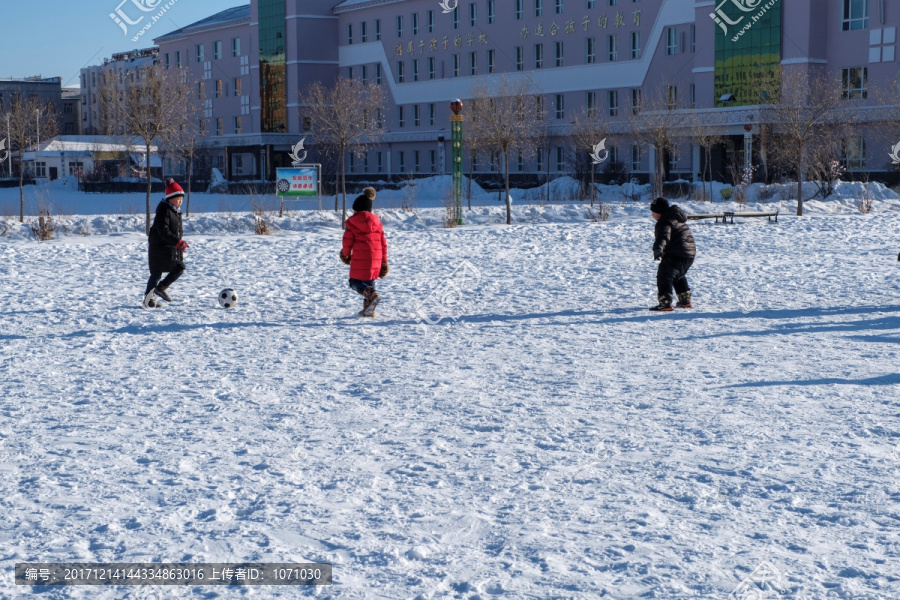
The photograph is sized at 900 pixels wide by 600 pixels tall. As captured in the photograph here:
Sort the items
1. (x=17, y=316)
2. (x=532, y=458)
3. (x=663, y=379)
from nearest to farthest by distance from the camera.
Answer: (x=532, y=458)
(x=663, y=379)
(x=17, y=316)

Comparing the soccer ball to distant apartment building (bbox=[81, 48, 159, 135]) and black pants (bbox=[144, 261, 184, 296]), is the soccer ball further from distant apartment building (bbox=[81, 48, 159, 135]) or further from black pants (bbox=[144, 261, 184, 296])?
distant apartment building (bbox=[81, 48, 159, 135])

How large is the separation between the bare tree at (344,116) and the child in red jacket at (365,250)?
14870 millimetres

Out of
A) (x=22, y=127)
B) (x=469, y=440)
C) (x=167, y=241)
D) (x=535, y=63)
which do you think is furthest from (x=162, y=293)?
(x=535, y=63)

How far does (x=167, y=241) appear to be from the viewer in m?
11.7

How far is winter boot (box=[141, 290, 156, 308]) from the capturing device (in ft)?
39.0

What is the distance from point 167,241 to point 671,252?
5569mm

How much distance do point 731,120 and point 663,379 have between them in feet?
131

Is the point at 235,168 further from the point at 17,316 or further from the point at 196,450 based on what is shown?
the point at 196,450

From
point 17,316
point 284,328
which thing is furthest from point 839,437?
point 17,316

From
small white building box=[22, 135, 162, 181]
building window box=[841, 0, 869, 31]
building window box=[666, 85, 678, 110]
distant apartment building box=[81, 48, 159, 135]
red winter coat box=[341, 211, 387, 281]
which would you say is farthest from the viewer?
distant apartment building box=[81, 48, 159, 135]

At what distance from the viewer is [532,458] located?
5703 millimetres

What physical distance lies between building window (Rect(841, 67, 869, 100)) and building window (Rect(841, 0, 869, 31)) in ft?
5.98

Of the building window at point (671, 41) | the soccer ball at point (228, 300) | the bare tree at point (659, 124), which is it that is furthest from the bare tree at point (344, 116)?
the building window at point (671, 41)

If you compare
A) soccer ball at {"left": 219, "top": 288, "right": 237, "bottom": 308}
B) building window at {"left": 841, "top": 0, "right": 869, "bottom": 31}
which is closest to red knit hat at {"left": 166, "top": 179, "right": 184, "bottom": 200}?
soccer ball at {"left": 219, "top": 288, "right": 237, "bottom": 308}
